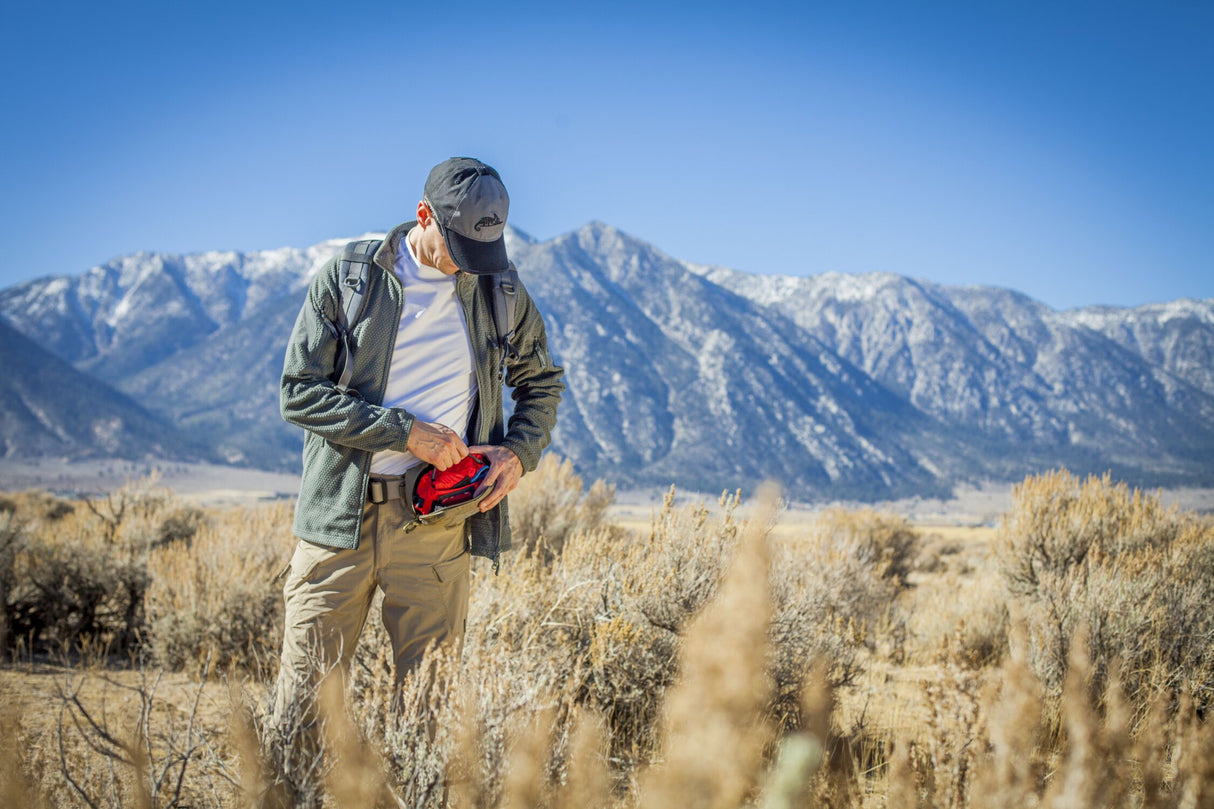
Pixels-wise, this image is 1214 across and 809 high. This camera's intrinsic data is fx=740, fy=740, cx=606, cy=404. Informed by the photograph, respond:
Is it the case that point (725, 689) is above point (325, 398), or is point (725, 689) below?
below

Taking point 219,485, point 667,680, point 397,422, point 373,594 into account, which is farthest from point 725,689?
point 219,485

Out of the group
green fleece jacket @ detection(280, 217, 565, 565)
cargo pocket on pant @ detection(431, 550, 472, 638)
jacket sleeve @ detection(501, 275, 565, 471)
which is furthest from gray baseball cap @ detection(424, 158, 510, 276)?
cargo pocket on pant @ detection(431, 550, 472, 638)

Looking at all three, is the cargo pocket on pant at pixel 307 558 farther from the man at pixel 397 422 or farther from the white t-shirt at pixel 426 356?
the white t-shirt at pixel 426 356

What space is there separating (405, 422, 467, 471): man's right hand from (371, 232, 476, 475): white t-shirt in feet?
0.42

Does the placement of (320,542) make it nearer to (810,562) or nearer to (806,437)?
(810,562)

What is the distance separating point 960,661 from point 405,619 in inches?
62.1

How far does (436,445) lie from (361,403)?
25 cm

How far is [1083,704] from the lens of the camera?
128 cm

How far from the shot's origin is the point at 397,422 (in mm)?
2154

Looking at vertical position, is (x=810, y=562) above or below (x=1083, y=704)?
below

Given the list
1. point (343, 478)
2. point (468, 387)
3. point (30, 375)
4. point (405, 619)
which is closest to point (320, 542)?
point (343, 478)

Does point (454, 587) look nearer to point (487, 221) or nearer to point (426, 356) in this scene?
point (426, 356)

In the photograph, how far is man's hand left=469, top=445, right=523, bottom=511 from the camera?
93.5 inches

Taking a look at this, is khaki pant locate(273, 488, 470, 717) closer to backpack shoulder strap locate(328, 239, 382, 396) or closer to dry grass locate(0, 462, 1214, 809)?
dry grass locate(0, 462, 1214, 809)
